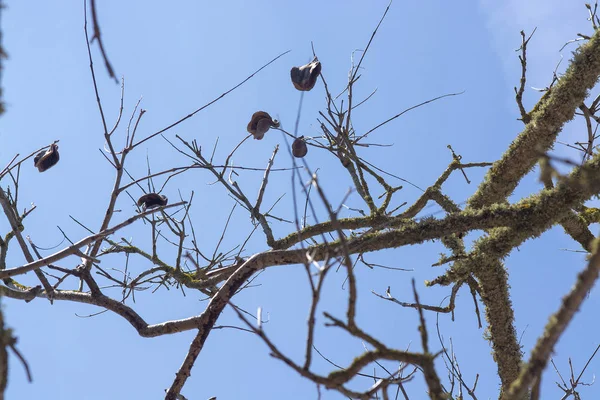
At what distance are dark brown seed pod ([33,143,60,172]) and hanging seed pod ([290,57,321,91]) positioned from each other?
1745 millimetres

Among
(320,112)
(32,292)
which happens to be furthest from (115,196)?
(320,112)

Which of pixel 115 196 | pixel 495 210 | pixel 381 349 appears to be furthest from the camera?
pixel 115 196

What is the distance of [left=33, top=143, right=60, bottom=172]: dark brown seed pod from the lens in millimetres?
3913

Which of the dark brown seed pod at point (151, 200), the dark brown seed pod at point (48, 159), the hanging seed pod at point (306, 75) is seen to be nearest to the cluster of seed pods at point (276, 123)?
the hanging seed pod at point (306, 75)

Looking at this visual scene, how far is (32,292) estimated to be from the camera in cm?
272

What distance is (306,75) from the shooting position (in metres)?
4.03

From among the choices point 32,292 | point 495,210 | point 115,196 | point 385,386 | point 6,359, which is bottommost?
point 6,359

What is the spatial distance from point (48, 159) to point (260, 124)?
1.50 m

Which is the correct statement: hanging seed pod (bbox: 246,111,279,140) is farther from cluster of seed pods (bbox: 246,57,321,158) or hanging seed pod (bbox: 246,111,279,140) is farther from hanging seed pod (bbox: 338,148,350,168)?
hanging seed pod (bbox: 338,148,350,168)

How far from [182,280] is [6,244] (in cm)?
118

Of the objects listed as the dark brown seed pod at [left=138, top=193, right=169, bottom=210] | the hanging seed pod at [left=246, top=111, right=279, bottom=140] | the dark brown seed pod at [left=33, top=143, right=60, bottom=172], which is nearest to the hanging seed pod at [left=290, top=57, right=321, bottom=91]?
the hanging seed pod at [left=246, top=111, right=279, bottom=140]

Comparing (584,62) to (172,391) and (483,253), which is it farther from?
(172,391)

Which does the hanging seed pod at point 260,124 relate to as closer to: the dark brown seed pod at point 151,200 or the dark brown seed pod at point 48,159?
the dark brown seed pod at point 151,200

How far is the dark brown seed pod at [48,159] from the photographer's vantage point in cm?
391
